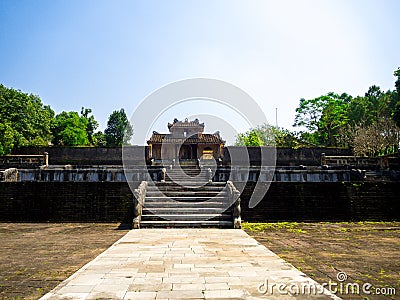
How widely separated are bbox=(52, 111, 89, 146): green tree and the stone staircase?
3314 centimetres

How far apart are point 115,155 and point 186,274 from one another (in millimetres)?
23494

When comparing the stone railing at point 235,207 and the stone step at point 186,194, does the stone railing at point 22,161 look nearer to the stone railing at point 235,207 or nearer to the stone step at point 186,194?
the stone step at point 186,194

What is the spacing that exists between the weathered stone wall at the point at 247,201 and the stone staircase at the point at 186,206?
79 centimetres

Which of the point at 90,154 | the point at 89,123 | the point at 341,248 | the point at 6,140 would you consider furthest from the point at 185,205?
the point at 89,123

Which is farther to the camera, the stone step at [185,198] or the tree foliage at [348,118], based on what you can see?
the tree foliage at [348,118]

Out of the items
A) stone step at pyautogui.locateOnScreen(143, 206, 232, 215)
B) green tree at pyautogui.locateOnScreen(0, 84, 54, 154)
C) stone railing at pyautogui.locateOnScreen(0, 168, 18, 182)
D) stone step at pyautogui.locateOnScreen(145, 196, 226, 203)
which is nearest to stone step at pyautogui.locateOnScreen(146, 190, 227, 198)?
stone step at pyautogui.locateOnScreen(145, 196, 226, 203)

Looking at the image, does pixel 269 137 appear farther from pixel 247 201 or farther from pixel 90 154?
pixel 247 201

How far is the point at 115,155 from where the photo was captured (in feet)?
87.7

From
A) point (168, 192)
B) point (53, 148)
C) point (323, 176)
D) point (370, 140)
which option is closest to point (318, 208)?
point (323, 176)

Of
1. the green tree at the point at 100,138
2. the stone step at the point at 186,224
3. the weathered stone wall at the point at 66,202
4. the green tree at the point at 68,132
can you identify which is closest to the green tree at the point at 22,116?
the green tree at the point at 68,132

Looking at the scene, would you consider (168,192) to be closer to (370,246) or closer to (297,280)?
(370,246)

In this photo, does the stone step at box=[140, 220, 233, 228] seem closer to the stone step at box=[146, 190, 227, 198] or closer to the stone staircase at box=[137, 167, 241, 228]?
the stone staircase at box=[137, 167, 241, 228]

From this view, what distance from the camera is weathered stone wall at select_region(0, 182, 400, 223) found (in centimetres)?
997

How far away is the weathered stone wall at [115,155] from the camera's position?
25719 mm
